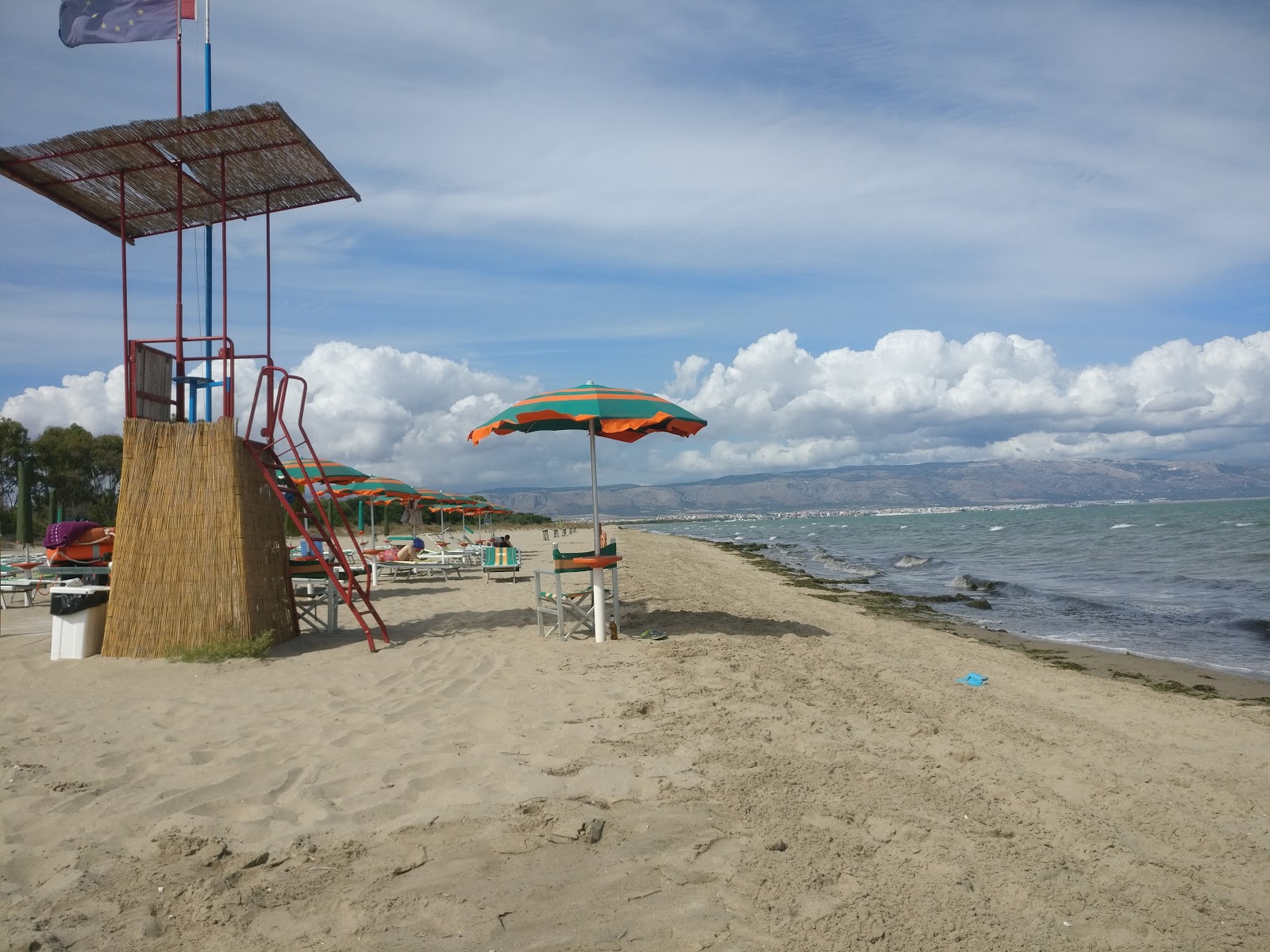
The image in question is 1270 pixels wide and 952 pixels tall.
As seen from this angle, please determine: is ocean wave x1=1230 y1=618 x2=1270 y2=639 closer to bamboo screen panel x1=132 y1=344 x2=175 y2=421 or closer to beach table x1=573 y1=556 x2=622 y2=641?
beach table x1=573 y1=556 x2=622 y2=641

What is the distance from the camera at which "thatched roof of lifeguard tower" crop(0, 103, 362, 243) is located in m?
A: 7.53

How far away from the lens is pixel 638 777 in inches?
166

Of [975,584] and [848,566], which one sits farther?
[848,566]

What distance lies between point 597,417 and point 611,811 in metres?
4.50

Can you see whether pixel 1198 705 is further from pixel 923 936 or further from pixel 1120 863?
pixel 923 936

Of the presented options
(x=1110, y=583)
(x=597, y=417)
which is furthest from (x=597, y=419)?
(x=1110, y=583)

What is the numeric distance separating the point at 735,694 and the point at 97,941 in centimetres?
407

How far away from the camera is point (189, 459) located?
25.0 ft

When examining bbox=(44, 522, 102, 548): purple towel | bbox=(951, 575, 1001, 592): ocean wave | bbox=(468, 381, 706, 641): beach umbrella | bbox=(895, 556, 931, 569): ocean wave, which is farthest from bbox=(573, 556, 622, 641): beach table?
bbox=(895, 556, 931, 569): ocean wave

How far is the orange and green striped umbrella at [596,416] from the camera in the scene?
789 centimetres

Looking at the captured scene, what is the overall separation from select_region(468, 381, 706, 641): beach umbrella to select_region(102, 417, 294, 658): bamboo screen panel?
245 centimetres

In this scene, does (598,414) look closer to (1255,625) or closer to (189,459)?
(189,459)

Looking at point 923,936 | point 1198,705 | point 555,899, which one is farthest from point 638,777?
point 1198,705

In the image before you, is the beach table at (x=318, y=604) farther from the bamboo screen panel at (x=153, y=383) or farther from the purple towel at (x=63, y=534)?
the purple towel at (x=63, y=534)
